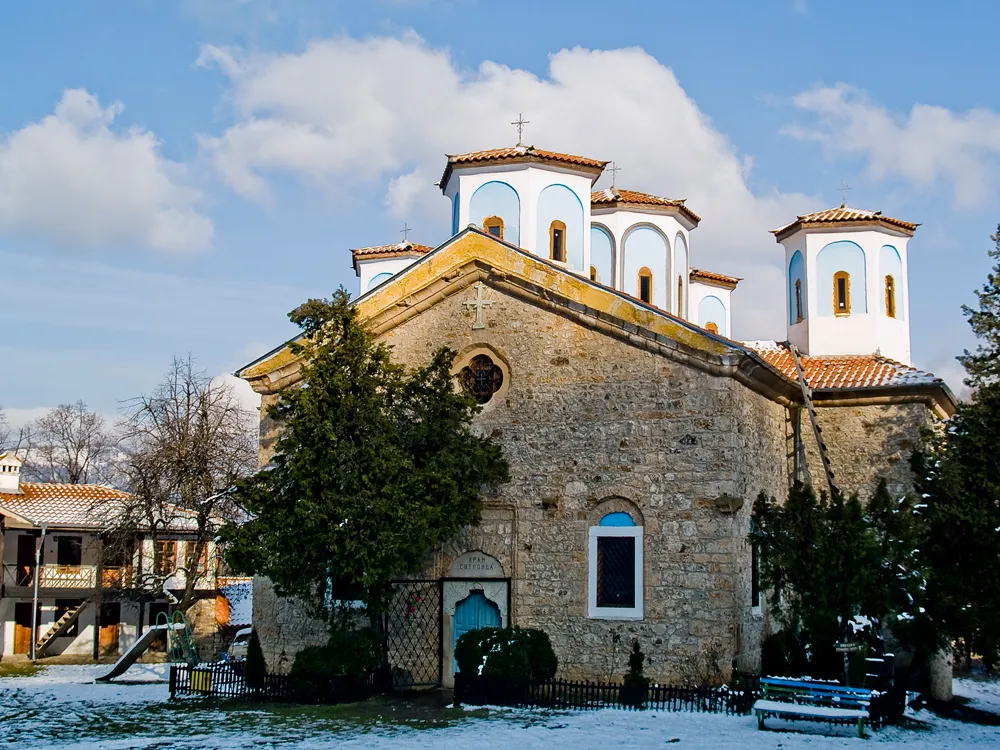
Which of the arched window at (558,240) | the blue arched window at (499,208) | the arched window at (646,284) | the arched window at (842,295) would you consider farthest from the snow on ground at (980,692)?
the blue arched window at (499,208)

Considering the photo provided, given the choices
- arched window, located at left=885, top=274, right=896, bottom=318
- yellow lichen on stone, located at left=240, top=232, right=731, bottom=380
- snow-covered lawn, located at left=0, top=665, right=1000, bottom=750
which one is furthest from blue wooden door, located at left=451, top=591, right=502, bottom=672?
arched window, located at left=885, top=274, right=896, bottom=318

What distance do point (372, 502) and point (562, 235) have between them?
7655mm

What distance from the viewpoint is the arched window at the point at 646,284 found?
21.4 metres

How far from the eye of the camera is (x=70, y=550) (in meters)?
27.5

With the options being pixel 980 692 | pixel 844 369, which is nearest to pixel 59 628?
pixel 844 369

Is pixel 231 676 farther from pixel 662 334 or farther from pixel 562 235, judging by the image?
pixel 562 235

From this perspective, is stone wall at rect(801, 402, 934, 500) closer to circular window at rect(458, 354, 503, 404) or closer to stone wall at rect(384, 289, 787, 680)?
stone wall at rect(384, 289, 787, 680)

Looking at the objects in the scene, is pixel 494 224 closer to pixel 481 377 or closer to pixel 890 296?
pixel 481 377

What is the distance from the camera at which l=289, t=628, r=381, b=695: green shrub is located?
13812mm

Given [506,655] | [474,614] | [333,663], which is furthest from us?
[474,614]

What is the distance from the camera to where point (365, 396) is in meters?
14.4

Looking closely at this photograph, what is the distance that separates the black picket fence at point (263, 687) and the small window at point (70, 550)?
43.7 feet

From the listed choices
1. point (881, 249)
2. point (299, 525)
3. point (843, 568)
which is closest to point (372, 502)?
point (299, 525)

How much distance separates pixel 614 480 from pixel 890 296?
344 inches
